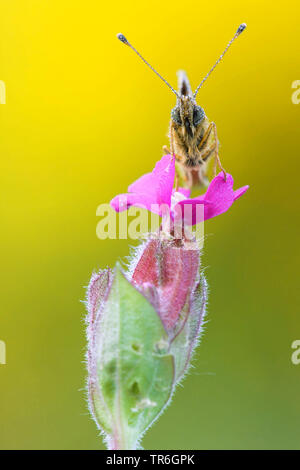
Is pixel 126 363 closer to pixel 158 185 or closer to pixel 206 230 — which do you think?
pixel 158 185

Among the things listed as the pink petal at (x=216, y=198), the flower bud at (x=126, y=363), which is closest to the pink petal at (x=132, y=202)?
the pink petal at (x=216, y=198)

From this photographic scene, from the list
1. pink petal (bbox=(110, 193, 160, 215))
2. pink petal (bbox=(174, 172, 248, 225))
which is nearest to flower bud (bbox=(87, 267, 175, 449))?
pink petal (bbox=(110, 193, 160, 215))

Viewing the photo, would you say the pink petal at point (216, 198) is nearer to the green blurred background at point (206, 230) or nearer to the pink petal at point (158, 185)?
the pink petal at point (158, 185)

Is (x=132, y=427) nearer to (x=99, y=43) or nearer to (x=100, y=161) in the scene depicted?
(x=100, y=161)

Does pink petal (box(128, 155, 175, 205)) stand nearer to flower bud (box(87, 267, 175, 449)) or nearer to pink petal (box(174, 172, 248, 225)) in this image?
pink petal (box(174, 172, 248, 225))

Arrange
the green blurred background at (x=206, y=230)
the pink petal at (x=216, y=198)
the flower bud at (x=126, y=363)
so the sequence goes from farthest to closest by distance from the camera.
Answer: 1. the green blurred background at (x=206, y=230)
2. the pink petal at (x=216, y=198)
3. the flower bud at (x=126, y=363)

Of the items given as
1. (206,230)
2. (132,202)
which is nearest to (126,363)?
(132,202)

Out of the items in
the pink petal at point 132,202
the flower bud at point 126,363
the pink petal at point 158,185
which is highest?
the pink petal at point 158,185

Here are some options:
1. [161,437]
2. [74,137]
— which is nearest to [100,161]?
[74,137]
